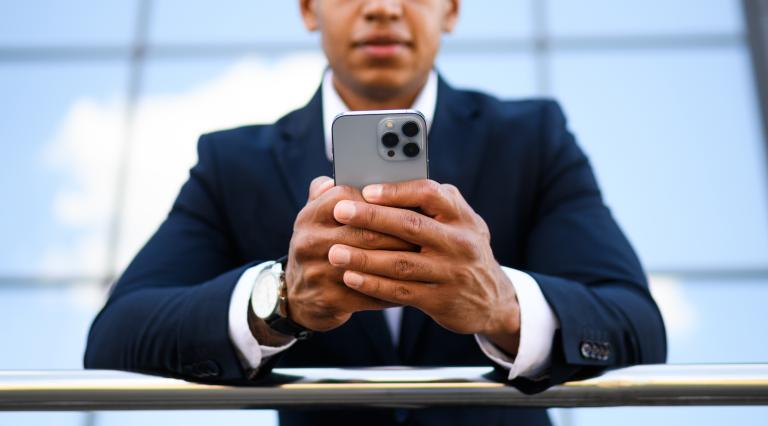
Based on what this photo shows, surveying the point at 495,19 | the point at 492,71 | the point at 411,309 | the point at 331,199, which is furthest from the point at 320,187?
the point at 495,19

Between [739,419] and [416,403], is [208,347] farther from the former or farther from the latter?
[739,419]

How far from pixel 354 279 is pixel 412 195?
78 mm

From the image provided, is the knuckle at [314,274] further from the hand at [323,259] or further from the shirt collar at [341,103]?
the shirt collar at [341,103]

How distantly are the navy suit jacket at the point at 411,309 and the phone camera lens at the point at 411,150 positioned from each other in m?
0.20

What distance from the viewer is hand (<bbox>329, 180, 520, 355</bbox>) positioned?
0.63m

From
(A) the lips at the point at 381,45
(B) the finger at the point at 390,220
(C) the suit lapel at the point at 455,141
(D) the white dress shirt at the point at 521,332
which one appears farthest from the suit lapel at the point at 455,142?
(B) the finger at the point at 390,220

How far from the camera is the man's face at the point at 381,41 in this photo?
0.95 metres

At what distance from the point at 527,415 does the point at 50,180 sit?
82.6 inches

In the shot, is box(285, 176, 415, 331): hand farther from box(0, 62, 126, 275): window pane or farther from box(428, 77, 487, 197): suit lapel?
box(0, 62, 126, 275): window pane

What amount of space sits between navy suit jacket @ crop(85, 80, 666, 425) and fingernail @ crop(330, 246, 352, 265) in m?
0.15

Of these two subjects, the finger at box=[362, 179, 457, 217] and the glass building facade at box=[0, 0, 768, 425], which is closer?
the finger at box=[362, 179, 457, 217]

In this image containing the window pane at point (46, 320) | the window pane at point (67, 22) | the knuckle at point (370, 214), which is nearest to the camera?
the knuckle at point (370, 214)

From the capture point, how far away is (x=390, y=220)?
625 mm

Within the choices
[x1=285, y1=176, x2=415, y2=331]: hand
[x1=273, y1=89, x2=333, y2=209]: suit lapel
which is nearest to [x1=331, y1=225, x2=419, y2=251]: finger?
[x1=285, y1=176, x2=415, y2=331]: hand
